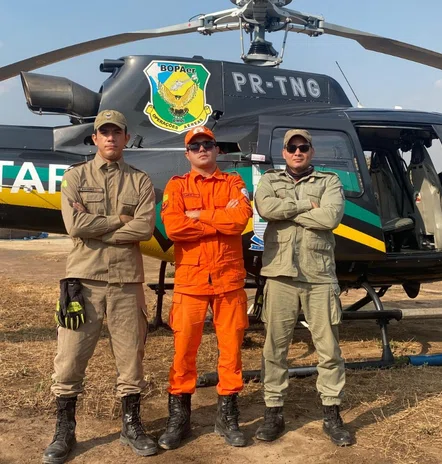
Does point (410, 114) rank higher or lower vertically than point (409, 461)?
higher

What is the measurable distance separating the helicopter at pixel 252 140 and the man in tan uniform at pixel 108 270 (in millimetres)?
1562

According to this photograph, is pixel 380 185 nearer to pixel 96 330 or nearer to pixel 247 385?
pixel 247 385

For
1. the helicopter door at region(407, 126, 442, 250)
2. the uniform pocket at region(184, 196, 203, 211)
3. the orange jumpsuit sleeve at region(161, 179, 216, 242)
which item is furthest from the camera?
the helicopter door at region(407, 126, 442, 250)

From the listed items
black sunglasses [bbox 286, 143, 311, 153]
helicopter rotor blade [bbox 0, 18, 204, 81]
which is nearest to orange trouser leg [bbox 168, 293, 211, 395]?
black sunglasses [bbox 286, 143, 311, 153]

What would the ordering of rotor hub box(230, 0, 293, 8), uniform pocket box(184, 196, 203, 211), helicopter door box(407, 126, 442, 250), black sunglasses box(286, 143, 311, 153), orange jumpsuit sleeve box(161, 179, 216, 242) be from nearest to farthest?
orange jumpsuit sleeve box(161, 179, 216, 242), uniform pocket box(184, 196, 203, 211), black sunglasses box(286, 143, 311, 153), helicopter door box(407, 126, 442, 250), rotor hub box(230, 0, 293, 8)

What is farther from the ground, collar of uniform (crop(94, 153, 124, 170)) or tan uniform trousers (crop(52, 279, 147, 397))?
collar of uniform (crop(94, 153, 124, 170))

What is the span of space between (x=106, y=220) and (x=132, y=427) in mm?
1304

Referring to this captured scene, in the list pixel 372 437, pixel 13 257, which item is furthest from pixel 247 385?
pixel 13 257

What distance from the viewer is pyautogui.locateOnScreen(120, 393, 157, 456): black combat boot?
314 cm

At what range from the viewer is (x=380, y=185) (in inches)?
247

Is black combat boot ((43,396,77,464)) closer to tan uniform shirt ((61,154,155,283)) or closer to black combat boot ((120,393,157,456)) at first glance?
black combat boot ((120,393,157,456))

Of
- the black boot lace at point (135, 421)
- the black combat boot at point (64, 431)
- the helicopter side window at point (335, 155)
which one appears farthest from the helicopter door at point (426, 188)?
the black combat boot at point (64, 431)

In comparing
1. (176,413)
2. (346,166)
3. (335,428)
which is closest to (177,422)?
(176,413)

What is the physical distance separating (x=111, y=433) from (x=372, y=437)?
1722 millimetres
